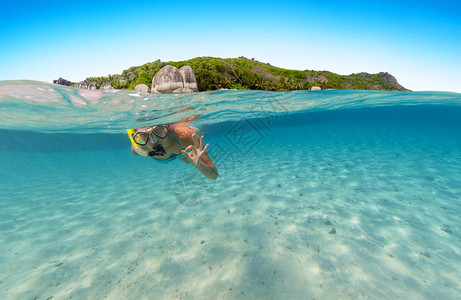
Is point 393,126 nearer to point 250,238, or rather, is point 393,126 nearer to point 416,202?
point 416,202

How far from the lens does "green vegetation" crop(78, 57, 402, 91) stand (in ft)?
81.8

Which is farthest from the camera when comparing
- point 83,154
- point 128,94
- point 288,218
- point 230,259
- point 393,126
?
point 83,154

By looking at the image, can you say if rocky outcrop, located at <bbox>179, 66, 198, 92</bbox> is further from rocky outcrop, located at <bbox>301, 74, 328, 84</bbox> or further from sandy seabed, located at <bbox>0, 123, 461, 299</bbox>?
rocky outcrop, located at <bbox>301, 74, 328, 84</bbox>

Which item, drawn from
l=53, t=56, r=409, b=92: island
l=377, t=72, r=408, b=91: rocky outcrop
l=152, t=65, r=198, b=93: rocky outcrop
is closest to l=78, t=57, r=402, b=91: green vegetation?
l=53, t=56, r=409, b=92: island

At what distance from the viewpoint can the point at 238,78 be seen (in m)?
26.8

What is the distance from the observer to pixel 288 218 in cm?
531

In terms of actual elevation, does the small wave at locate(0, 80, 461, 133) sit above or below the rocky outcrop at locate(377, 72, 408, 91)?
below

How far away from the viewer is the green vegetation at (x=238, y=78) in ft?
81.8

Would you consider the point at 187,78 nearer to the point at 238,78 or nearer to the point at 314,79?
the point at 238,78

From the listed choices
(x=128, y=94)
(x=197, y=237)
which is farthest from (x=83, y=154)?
(x=197, y=237)

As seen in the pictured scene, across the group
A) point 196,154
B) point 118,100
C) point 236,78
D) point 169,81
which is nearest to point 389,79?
point 236,78

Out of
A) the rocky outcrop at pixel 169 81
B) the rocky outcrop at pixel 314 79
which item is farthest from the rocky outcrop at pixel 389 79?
the rocky outcrop at pixel 169 81

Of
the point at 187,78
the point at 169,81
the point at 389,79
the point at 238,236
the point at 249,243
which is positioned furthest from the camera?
the point at 389,79

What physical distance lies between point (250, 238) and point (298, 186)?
12.9 ft
